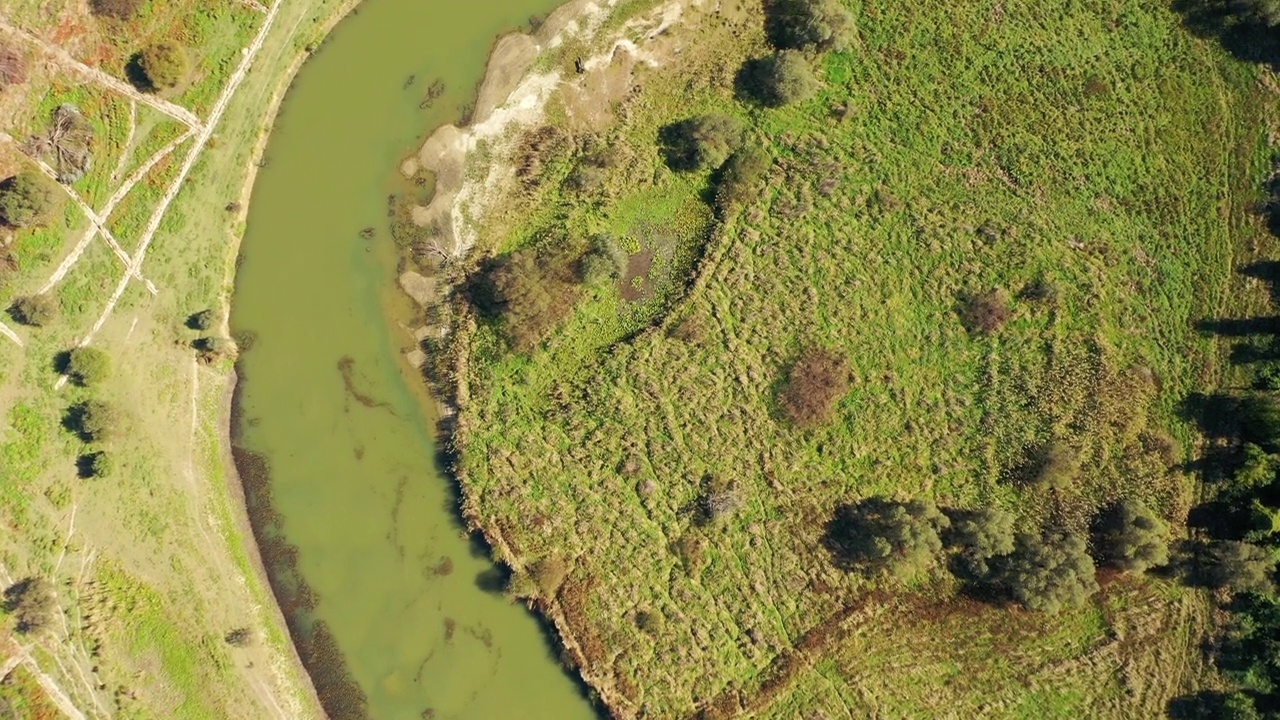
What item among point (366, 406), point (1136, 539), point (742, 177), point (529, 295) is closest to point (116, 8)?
point (366, 406)

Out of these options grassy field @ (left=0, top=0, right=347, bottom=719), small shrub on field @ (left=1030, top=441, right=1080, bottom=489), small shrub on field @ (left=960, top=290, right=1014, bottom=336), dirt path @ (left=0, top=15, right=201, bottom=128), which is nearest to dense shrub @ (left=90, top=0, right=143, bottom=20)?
grassy field @ (left=0, top=0, right=347, bottom=719)

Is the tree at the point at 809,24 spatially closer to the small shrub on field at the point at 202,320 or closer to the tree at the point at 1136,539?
the tree at the point at 1136,539

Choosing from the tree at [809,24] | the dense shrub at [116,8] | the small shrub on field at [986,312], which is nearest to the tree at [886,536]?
the small shrub on field at [986,312]

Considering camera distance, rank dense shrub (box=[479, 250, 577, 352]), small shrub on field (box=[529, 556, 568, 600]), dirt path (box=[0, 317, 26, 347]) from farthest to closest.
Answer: dirt path (box=[0, 317, 26, 347]) → dense shrub (box=[479, 250, 577, 352]) → small shrub on field (box=[529, 556, 568, 600])

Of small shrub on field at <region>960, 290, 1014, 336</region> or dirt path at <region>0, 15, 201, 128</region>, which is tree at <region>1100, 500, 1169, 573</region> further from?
dirt path at <region>0, 15, 201, 128</region>

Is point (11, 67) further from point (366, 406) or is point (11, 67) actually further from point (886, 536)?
point (886, 536)

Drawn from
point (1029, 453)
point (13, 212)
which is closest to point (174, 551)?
point (13, 212)
